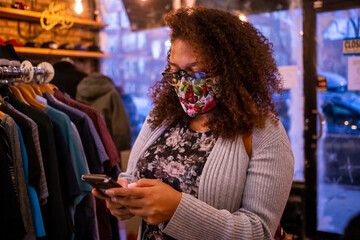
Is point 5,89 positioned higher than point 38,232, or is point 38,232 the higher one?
point 5,89

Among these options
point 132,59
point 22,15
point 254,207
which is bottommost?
point 254,207

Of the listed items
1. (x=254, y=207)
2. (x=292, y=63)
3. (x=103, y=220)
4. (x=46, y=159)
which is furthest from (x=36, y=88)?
(x=292, y=63)

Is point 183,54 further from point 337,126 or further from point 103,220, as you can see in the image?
point 337,126

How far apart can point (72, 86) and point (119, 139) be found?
0.77m

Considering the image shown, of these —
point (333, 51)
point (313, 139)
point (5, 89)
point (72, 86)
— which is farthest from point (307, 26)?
point (5, 89)

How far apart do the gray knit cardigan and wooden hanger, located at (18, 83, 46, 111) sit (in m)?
1.33

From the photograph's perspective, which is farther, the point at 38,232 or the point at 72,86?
the point at 72,86

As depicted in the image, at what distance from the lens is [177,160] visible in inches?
53.1

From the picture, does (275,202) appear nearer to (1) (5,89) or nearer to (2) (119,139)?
(1) (5,89)

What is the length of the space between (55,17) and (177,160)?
3466mm

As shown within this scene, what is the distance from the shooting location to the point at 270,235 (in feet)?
3.94

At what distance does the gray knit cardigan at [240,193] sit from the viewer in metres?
1.16

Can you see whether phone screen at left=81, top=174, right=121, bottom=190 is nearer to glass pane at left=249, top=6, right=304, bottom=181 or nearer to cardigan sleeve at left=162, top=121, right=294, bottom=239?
cardigan sleeve at left=162, top=121, right=294, bottom=239

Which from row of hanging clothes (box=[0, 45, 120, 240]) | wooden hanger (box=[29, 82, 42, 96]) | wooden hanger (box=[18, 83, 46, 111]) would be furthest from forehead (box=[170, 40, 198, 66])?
wooden hanger (box=[29, 82, 42, 96])
